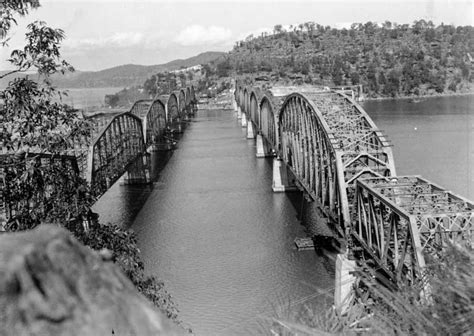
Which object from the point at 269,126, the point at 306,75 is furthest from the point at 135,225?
the point at 306,75

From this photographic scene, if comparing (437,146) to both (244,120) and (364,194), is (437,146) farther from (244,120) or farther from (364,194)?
(244,120)

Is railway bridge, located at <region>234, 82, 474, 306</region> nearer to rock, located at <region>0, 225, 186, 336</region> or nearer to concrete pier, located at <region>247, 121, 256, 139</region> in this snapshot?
rock, located at <region>0, 225, 186, 336</region>

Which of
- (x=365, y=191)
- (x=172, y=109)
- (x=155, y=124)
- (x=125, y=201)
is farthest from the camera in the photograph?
(x=172, y=109)

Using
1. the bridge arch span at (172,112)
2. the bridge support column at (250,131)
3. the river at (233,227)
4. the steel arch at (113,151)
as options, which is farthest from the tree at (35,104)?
the bridge arch span at (172,112)

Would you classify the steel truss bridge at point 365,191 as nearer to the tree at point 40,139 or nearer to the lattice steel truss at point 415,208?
the lattice steel truss at point 415,208

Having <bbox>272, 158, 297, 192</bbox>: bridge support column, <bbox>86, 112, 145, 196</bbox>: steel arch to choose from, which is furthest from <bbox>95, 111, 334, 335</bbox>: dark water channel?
<bbox>86, 112, 145, 196</bbox>: steel arch

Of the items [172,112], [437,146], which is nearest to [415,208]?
[437,146]
